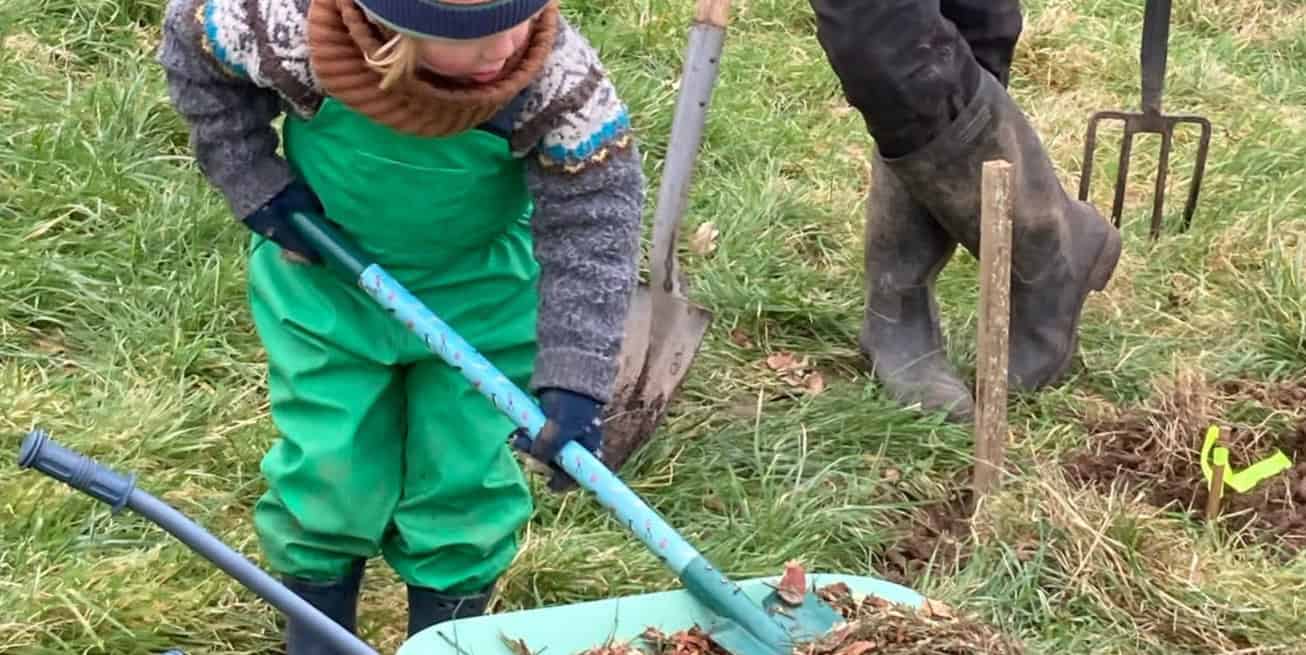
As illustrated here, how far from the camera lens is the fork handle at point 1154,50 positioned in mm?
3928

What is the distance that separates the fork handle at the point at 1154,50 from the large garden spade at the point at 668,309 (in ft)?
4.31

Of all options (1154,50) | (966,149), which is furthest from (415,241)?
(1154,50)

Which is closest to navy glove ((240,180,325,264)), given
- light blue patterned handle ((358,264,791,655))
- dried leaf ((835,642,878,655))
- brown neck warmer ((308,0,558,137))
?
light blue patterned handle ((358,264,791,655))

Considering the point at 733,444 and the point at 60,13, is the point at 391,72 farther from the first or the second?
the point at 60,13

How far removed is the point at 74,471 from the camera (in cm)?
169

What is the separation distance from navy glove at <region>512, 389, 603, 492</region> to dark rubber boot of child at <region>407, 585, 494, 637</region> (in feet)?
1.34

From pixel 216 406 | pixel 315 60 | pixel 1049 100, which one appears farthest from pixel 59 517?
pixel 1049 100

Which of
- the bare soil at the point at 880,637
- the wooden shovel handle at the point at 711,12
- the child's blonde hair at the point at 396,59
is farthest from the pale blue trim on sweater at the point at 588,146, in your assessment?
the wooden shovel handle at the point at 711,12

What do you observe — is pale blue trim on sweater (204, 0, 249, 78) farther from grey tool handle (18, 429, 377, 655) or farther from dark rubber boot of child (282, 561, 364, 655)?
dark rubber boot of child (282, 561, 364, 655)

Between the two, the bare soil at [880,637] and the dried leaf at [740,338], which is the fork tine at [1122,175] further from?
the bare soil at [880,637]

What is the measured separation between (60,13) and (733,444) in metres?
2.30

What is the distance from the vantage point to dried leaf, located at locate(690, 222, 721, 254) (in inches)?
153

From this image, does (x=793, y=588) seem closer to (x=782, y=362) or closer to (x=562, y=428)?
(x=562, y=428)

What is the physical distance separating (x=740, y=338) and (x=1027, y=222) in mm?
→ 655
